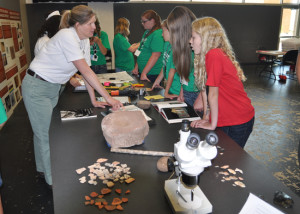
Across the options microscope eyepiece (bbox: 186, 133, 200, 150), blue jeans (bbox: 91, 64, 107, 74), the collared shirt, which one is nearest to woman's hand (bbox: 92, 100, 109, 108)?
the collared shirt

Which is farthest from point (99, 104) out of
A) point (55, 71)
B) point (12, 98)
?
point (12, 98)

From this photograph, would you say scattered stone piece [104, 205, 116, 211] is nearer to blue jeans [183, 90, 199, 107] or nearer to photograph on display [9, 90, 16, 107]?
blue jeans [183, 90, 199, 107]

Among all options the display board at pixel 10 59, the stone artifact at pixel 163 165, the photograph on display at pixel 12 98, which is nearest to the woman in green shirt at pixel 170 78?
the stone artifact at pixel 163 165

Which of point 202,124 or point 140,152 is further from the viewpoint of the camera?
point 202,124

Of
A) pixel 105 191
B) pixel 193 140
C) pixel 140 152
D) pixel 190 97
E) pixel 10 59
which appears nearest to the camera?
pixel 193 140

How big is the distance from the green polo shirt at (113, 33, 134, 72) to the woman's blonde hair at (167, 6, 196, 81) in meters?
1.75

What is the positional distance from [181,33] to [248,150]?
175cm

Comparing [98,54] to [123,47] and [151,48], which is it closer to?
[123,47]

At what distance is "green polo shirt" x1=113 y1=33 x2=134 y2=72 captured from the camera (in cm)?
375

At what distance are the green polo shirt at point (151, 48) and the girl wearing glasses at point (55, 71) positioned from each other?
102 centimetres

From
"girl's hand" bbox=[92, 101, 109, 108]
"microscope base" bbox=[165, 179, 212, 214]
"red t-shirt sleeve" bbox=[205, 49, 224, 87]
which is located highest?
"red t-shirt sleeve" bbox=[205, 49, 224, 87]

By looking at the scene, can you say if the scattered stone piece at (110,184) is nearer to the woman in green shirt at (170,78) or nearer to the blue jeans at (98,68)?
the woman in green shirt at (170,78)

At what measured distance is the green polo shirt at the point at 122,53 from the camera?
3.75 m

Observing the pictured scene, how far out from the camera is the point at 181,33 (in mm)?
2031
